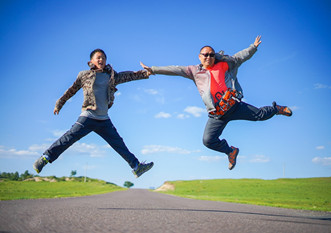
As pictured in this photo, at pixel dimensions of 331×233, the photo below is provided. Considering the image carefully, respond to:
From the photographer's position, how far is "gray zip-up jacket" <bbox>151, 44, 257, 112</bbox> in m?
4.82

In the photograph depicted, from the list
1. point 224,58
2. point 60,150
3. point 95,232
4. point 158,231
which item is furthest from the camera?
point 224,58

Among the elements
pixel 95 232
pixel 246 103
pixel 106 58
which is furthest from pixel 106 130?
pixel 246 103

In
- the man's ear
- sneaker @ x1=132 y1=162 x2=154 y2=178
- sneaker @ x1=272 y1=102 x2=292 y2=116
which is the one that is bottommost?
sneaker @ x1=132 y1=162 x2=154 y2=178

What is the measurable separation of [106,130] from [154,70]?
1.65m

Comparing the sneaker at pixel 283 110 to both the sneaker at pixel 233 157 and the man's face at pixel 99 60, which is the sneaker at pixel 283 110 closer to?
the sneaker at pixel 233 157

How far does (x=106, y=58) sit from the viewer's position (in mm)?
5082

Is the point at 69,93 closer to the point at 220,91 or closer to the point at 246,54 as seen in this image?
the point at 220,91

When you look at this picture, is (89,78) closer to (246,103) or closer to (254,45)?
(246,103)

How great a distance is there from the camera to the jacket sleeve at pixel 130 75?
5.10 m

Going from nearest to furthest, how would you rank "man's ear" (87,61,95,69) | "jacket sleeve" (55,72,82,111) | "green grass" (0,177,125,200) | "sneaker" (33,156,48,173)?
"sneaker" (33,156,48,173) < "man's ear" (87,61,95,69) < "jacket sleeve" (55,72,82,111) < "green grass" (0,177,125,200)

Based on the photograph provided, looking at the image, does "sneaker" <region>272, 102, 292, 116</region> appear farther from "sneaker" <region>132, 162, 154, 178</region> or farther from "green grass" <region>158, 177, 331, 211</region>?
"green grass" <region>158, 177, 331, 211</region>

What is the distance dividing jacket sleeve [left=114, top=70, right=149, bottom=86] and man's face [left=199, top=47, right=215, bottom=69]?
129 centimetres

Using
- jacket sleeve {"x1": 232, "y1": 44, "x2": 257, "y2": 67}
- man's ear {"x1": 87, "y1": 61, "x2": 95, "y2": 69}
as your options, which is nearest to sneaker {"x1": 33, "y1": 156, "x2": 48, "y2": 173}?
man's ear {"x1": 87, "y1": 61, "x2": 95, "y2": 69}

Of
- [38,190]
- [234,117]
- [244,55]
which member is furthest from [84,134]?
[38,190]
